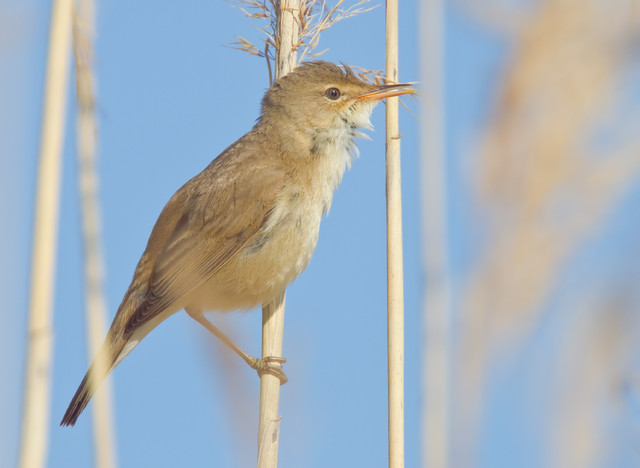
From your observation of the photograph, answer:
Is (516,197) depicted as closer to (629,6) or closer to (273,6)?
(629,6)

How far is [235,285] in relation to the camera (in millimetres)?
3564

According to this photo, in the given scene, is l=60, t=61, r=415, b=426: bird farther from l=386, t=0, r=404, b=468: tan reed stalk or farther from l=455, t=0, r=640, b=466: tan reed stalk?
l=455, t=0, r=640, b=466: tan reed stalk

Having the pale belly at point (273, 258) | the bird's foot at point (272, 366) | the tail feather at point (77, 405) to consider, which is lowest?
the tail feather at point (77, 405)

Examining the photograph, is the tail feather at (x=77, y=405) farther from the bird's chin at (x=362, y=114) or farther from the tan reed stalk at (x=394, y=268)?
the bird's chin at (x=362, y=114)

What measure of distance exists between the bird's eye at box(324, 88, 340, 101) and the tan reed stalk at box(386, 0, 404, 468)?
3.33 ft

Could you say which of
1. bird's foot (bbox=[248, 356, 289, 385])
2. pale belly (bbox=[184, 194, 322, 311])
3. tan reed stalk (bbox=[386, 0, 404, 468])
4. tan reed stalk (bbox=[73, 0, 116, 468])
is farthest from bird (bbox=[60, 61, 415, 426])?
tan reed stalk (bbox=[73, 0, 116, 468])

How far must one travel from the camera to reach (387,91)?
327cm

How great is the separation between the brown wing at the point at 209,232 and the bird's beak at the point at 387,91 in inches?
23.3

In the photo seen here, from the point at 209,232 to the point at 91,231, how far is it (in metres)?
1.78

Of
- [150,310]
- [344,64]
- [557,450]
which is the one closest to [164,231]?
[150,310]

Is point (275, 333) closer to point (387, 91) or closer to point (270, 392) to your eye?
point (270, 392)

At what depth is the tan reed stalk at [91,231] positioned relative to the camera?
5.79 ft

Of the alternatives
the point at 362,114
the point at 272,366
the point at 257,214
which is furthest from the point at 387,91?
the point at 272,366

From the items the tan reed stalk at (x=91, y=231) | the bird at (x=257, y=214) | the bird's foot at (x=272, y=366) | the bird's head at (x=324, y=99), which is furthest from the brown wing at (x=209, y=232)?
the tan reed stalk at (x=91, y=231)
